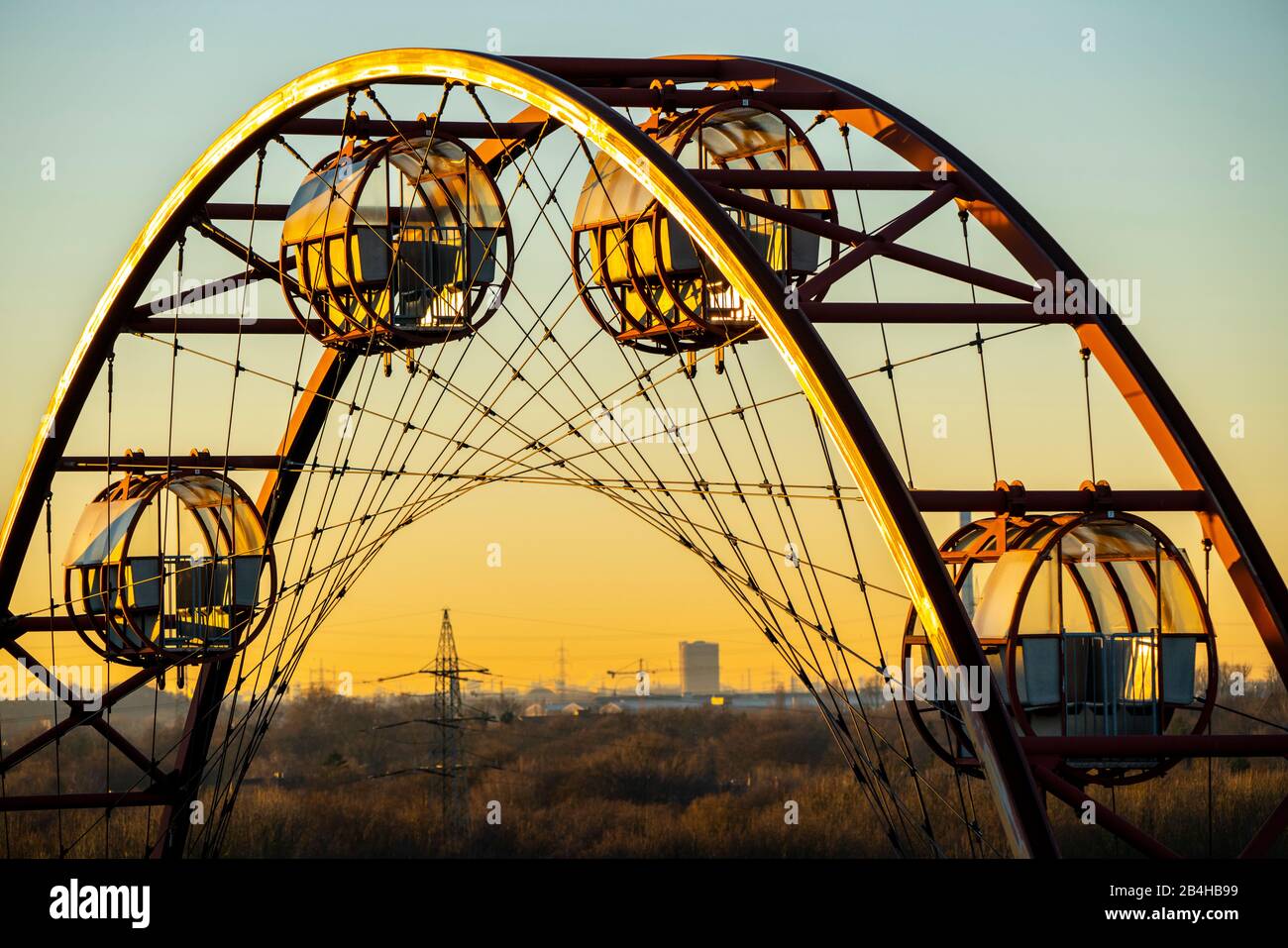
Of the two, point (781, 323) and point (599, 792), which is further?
point (599, 792)

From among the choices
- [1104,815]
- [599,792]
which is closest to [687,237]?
[1104,815]

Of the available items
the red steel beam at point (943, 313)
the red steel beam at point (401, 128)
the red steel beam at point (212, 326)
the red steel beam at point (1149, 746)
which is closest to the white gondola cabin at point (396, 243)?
the red steel beam at point (401, 128)

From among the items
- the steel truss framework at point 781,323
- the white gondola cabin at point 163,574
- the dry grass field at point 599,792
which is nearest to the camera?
the steel truss framework at point 781,323

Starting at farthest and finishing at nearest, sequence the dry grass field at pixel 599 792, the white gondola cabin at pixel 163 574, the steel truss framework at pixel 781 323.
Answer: the dry grass field at pixel 599 792, the white gondola cabin at pixel 163 574, the steel truss framework at pixel 781 323

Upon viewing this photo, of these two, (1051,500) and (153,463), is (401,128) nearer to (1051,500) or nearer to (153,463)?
(153,463)

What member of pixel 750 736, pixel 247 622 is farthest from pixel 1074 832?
pixel 247 622

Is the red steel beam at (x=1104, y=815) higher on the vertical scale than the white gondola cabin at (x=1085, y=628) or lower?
lower

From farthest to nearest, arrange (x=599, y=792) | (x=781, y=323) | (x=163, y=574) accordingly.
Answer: (x=599, y=792)
(x=163, y=574)
(x=781, y=323)

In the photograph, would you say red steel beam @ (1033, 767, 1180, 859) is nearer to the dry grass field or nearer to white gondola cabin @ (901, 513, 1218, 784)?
white gondola cabin @ (901, 513, 1218, 784)

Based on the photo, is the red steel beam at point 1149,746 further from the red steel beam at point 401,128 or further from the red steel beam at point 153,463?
the red steel beam at point 153,463

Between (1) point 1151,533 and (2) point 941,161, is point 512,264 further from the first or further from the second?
(1) point 1151,533

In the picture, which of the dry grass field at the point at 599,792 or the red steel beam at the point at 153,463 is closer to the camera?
the red steel beam at the point at 153,463
